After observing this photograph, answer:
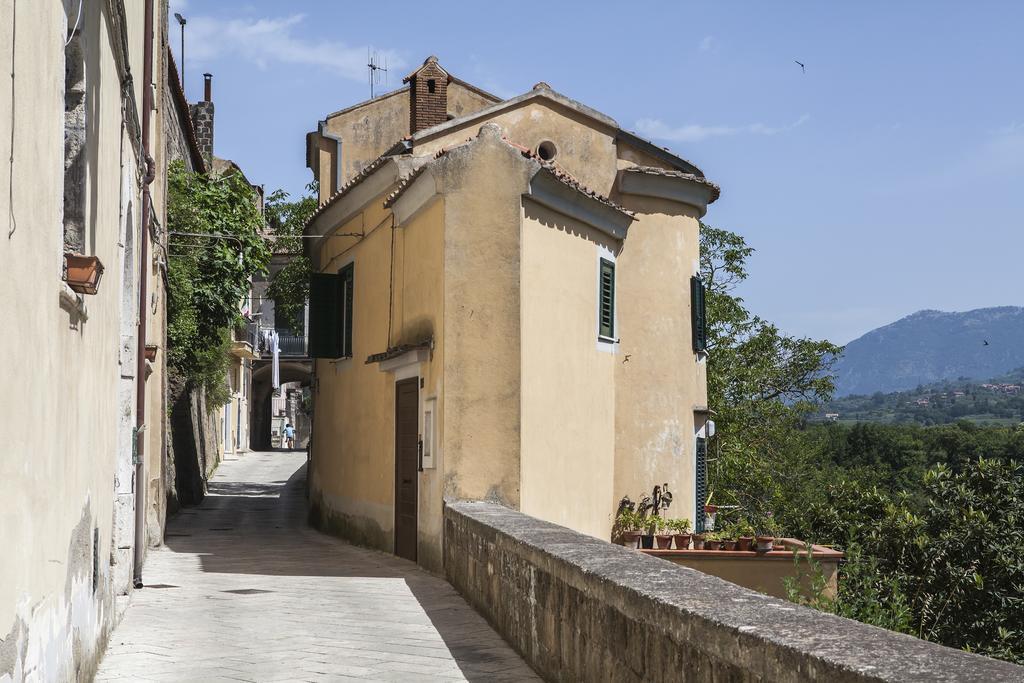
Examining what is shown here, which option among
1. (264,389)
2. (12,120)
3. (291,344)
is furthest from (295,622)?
(264,389)

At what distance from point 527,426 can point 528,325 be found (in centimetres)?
111

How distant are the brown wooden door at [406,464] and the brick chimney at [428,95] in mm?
5974

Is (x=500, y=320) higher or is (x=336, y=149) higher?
(x=336, y=149)

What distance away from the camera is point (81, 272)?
17.9 ft

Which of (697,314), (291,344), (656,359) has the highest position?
(291,344)

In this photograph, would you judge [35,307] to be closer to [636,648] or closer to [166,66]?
[636,648]

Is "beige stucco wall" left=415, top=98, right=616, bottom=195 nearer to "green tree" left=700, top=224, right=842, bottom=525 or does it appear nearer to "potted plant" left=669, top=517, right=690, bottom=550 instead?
"potted plant" left=669, top=517, right=690, bottom=550

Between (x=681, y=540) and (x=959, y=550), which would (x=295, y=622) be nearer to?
(x=681, y=540)

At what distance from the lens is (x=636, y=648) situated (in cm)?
510

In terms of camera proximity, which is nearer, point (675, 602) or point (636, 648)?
point (675, 602)

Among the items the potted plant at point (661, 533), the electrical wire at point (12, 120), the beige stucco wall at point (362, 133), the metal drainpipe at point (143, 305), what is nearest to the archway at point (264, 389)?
the beige stucco wall at point (362, 133)

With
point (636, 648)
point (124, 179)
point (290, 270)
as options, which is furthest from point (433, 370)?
point (290, 270)

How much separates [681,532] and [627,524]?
80 cm

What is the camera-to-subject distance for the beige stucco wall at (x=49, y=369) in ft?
12.8
